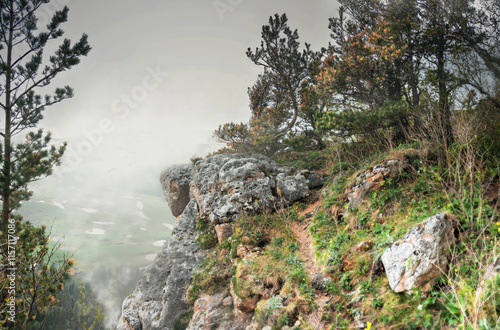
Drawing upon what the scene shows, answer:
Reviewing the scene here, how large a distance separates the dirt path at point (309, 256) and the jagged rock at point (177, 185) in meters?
8.32

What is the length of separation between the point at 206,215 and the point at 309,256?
565cm

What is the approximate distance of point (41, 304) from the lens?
314 inches

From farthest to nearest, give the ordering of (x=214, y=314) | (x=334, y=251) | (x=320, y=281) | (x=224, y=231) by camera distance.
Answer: (x=224, y=231)
(x=214, y=314)
(x=334, y=251)
(x=320, y=281)

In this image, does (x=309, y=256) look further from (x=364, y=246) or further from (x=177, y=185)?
(x=177, y=185)

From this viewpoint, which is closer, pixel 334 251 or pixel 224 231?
pixel 334 251

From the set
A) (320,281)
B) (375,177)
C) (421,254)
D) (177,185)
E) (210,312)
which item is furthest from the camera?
(177,185)

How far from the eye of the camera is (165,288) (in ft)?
28.3

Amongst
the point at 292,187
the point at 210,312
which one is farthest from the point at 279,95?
the point at 210,312

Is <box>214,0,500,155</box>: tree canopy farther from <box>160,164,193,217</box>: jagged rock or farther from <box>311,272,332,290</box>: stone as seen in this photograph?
<box>160,164,193,217</box>: jagged rock

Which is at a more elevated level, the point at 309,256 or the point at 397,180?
the point at 397,180

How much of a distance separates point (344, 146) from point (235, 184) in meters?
4.50

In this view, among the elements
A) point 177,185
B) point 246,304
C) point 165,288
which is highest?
point 177,185

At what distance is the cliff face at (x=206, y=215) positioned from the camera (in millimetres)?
8375

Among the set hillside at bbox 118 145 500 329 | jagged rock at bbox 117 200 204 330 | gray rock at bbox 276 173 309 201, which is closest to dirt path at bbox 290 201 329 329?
hillside at bbox 118 145 500 329
